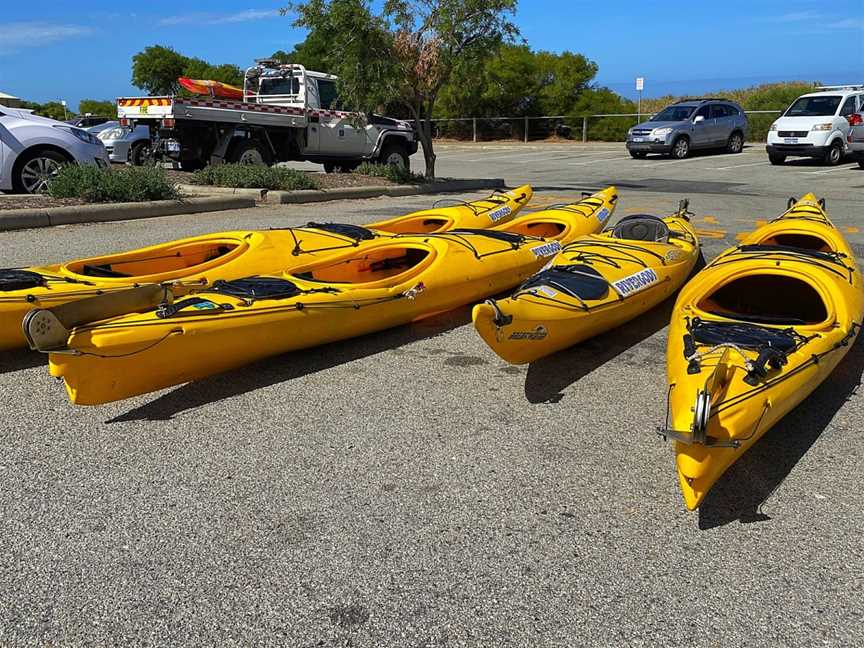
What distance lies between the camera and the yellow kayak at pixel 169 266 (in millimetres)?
Result: 4523

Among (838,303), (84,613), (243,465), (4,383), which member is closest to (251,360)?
(243,465)

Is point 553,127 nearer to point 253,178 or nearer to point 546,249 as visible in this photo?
point 253,178

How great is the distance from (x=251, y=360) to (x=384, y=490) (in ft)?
5.20

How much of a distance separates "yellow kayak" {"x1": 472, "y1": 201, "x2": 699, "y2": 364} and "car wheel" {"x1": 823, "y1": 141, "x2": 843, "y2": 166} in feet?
44.4

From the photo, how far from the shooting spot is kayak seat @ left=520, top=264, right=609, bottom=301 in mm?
4672

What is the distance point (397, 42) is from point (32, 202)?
713cm

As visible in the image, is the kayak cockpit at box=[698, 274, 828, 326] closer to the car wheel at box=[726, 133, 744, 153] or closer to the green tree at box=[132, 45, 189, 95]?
the car wheel at box=[726, 133, 744, 153]

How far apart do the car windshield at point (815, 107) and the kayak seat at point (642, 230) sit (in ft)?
46.8

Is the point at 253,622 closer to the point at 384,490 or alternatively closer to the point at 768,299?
the point at 384,490

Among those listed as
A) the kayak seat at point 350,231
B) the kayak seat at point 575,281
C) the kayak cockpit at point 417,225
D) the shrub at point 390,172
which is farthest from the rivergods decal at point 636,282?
the shrub at point 390,172

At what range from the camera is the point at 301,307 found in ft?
15.0

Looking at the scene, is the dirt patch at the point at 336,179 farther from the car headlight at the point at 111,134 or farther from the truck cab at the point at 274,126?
the car headlight at the point at 111,134

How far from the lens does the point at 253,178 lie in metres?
12.4

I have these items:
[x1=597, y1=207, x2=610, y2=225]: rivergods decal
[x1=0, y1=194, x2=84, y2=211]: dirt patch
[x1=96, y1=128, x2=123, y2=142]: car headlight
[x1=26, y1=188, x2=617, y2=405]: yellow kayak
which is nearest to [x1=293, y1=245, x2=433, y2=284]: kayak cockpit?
[x1=26, y1=188, x2=617, y2=405]: yellow kayak
